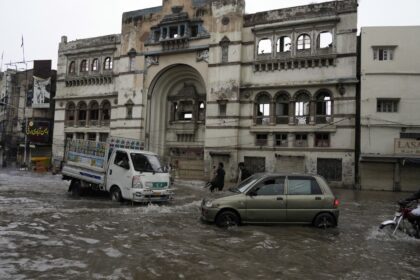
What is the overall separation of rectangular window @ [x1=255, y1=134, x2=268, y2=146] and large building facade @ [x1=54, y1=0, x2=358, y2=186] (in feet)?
0.25

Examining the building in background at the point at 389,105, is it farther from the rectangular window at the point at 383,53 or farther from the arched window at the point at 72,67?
the arched window at the point at 72,67

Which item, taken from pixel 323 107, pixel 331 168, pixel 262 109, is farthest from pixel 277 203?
pixel 262 109

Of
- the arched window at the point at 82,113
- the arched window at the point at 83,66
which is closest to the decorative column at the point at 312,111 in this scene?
the arched window at the point at 82,113

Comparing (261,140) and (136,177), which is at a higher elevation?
(261,140)

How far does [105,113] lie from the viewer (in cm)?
3816

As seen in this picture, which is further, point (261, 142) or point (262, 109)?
point (262, 109)

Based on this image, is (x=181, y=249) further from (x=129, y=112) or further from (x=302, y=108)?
(x=129, y=112)

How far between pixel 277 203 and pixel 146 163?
613 centimetres

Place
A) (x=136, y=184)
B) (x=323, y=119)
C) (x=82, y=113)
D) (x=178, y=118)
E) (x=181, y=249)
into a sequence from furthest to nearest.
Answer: (x=82, y=113), (x=178, y=118), (x=323, y=119), (x=136, y=184), (x=181, y=249)

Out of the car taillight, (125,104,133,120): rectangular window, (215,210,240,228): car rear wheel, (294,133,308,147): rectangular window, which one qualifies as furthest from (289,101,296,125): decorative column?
(215,210,240,228): car rear wheel

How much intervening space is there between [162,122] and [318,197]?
26156 millimetres

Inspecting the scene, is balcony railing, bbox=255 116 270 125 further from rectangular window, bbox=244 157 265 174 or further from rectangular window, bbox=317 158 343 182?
rectangular window, bbox=317 158 343 182

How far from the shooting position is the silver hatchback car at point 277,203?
10.2 meters

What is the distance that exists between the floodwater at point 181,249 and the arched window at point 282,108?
1700 cm
